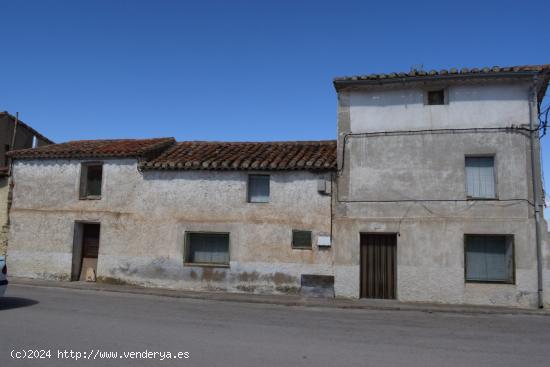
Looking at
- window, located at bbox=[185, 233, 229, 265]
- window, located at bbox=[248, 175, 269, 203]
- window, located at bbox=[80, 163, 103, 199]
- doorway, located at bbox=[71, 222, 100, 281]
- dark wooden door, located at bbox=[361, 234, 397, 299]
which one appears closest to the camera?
dark wooden door, located at bbox=[361, 234, 397, 299]

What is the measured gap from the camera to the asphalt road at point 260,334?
20.6ft

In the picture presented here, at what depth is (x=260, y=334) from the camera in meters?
7.88

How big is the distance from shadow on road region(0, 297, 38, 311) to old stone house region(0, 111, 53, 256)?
5906 millimetres

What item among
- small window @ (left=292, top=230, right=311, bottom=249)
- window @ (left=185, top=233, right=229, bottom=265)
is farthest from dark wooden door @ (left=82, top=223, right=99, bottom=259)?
small window @ (left=292, top=230, right=311, bottom=249)

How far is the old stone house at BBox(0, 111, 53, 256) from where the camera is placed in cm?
1620

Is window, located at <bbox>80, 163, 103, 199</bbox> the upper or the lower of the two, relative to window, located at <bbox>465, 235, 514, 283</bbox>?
upper

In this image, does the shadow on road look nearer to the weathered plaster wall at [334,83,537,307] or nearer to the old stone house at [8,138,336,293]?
the old stone house at [8,138,336,293]

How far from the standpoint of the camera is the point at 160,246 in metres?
Answer: 14.7

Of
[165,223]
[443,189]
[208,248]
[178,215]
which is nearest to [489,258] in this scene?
[443,189]

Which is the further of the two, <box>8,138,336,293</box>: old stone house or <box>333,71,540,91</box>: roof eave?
<box>8,138,336,293</box>: old stone house

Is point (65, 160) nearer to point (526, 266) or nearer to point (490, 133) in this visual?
point (490, 133)

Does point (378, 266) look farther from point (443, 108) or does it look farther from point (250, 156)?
point (250, 156)

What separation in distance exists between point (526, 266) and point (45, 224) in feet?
51.1

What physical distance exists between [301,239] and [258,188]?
7.23ft
